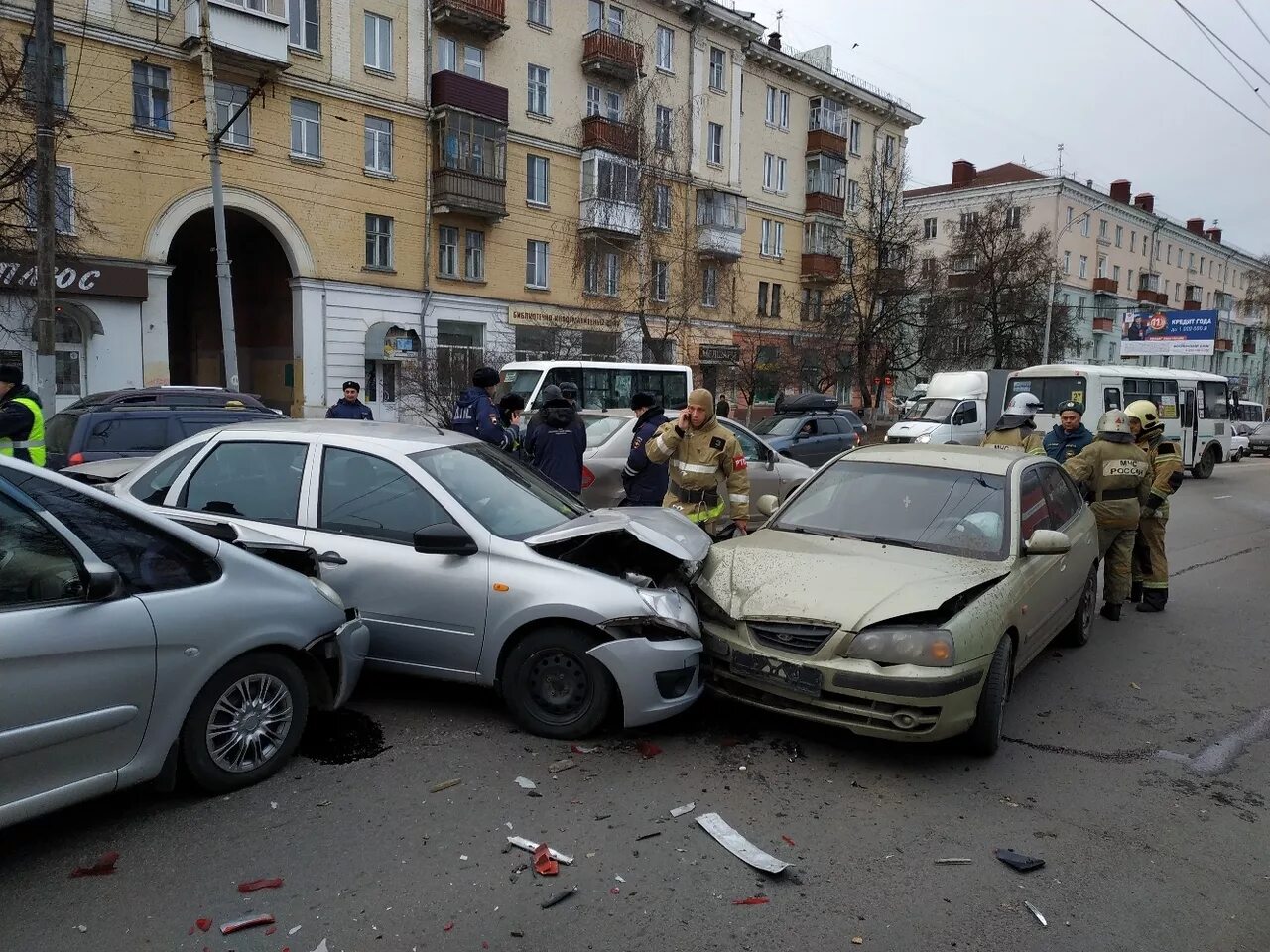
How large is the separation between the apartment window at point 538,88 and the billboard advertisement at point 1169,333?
114 feet

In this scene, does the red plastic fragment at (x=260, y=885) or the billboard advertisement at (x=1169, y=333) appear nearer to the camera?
the red plastic fragment at (x=260, y=885)

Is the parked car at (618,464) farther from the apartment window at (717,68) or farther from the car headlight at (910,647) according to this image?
the apartment window at (717,68)

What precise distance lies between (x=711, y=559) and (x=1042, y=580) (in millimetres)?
1980

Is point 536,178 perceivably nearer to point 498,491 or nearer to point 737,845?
point 498,491

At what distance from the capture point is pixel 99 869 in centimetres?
320

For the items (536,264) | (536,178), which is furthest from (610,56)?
(536,264)

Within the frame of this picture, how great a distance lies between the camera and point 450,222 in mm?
28891

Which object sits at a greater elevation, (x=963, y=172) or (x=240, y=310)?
(x=963, y=172)

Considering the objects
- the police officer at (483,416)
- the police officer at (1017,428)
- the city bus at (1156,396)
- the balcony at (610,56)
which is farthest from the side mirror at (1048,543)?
the balcony at (610,56)

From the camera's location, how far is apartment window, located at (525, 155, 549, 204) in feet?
101

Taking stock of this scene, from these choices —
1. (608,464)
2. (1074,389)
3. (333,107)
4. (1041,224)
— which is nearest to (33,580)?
(608,464)

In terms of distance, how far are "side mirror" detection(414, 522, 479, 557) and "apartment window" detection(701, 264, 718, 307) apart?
33846 mm

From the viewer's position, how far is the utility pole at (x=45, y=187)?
11.4m

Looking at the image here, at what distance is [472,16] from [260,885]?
1158 inches
